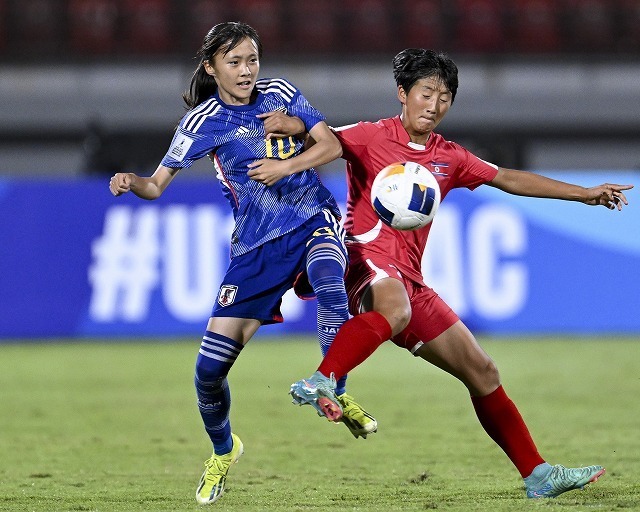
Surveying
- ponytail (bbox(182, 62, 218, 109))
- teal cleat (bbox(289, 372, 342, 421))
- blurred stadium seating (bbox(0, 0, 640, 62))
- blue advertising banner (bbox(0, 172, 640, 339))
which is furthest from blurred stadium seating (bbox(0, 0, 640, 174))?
teal cleat (bbox(289, 372, 342, 421))

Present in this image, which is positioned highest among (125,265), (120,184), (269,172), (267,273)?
(269,172)

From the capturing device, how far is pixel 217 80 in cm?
517

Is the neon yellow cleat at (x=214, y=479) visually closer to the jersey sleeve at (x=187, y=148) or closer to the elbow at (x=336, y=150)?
the jersey sleeve at (x=187, y=148)

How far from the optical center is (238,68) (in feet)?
16.6

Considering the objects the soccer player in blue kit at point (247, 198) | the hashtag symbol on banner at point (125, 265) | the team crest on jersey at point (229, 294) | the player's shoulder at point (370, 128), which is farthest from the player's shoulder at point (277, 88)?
the hashtag symbol on banner at point (125, 265)

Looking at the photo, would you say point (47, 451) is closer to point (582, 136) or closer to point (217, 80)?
point (217, 80)

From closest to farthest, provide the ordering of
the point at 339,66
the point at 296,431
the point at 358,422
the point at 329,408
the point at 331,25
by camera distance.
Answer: the point at 329,408 → the point at 358,422 → the point at 296,431 → the point at 339,66 → the point at 331,25

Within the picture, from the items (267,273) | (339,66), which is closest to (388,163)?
(267,273)

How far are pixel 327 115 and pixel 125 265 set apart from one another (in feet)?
14.8

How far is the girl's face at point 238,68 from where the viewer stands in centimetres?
503

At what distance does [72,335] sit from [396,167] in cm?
758

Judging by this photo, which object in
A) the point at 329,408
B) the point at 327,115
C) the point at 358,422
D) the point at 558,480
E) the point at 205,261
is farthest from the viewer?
the point at 327,115

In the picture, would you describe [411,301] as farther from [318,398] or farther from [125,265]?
[125,265]

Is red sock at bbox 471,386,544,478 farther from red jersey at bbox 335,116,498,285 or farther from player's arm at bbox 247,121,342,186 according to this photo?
player's arm at bbox 247,121,342,186
